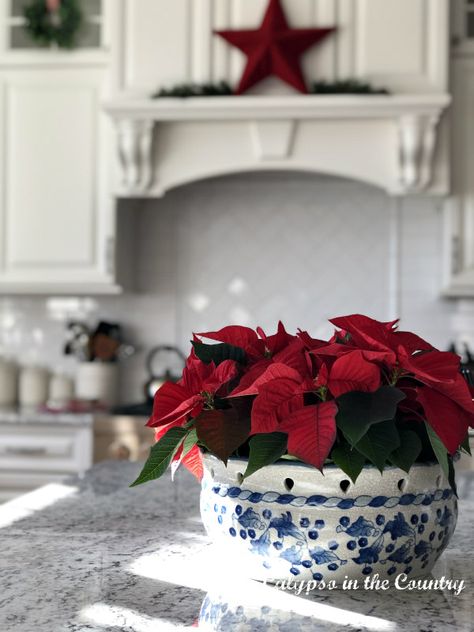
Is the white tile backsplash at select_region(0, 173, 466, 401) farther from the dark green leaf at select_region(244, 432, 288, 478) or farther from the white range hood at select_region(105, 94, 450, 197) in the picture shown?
the dark green leaf at select_region(244, 432, 288, 478)

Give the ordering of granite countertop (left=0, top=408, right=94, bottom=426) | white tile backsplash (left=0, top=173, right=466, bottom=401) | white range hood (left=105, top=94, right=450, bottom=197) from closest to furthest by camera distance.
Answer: white range hood (left=105, top=94, right=450, bottom=197)
granite countertop (left=0, top=408, right=94, bottom=426)
white tile backsplash (left=0, top=173, right=466, bottom=401)

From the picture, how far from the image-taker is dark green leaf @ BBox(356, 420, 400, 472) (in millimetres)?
729

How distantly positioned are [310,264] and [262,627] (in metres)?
3.07

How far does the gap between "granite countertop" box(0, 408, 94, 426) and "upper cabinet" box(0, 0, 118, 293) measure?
0.50 meters

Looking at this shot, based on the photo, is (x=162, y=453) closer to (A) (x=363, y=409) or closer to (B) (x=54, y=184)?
(A) (x=363, y=409)

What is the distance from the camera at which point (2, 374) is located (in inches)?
143

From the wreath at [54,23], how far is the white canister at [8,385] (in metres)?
1.33

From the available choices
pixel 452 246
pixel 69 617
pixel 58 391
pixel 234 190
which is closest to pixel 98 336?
pixel 58 391

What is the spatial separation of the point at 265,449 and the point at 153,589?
0.17 meters

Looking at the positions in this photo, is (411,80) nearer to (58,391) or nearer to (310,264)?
(310,264)

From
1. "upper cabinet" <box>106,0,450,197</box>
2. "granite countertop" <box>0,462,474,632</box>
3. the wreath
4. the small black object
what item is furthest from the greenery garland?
"granite countertop" <box>0,462,474,632</box>

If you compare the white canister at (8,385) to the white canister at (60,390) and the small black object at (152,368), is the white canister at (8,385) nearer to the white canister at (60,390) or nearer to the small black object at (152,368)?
the white canister at (60,390)

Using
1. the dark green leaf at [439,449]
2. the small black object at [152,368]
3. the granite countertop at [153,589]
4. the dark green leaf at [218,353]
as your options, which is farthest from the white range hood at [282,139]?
the dark green leaf at [439,449]

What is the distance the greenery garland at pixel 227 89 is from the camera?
10.2 feet
